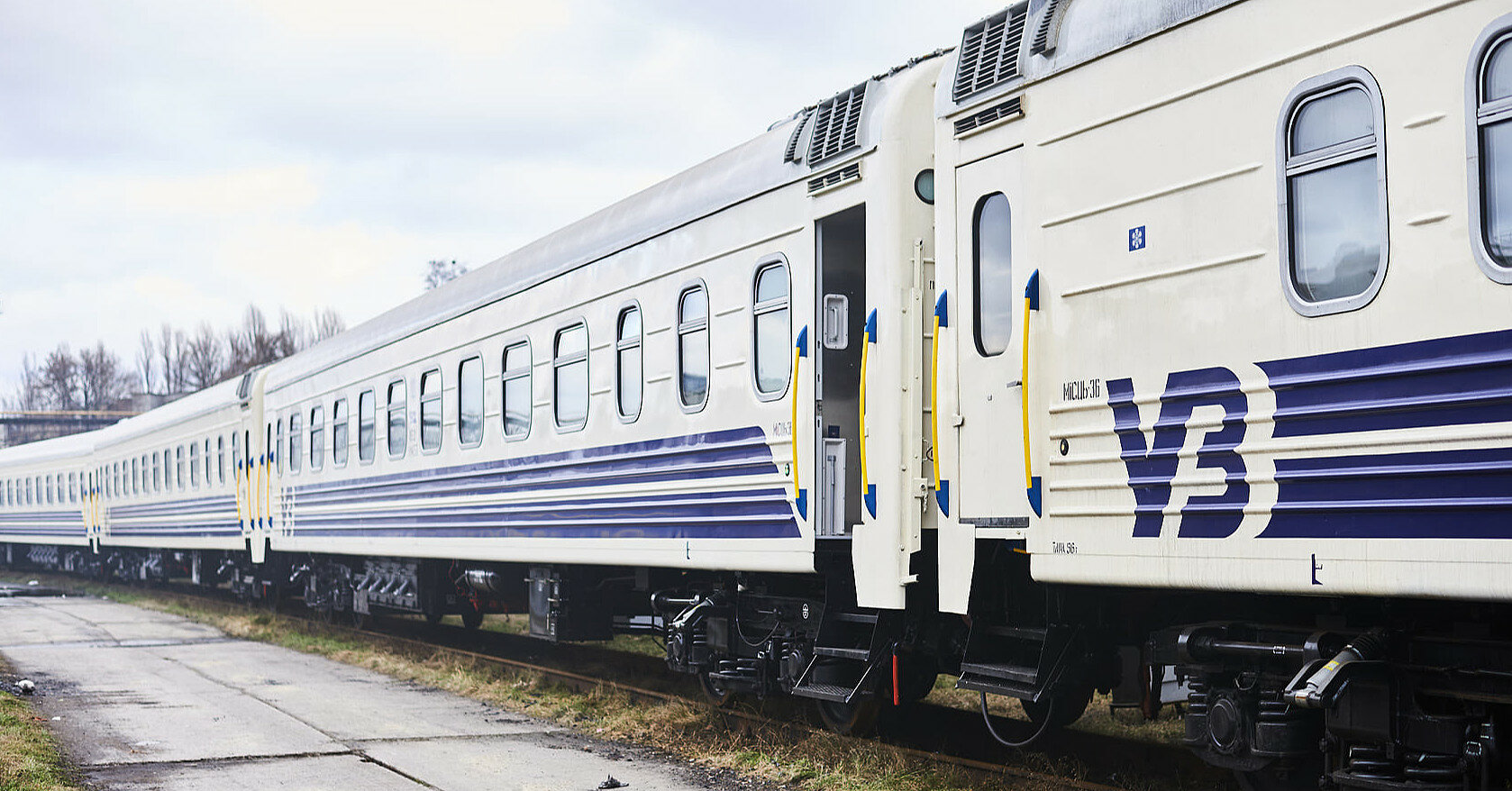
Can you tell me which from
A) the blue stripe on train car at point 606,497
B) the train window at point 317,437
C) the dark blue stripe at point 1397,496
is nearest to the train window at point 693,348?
the blue stripe on train car at point 606,497

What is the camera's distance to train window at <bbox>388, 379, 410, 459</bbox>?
16453 mm

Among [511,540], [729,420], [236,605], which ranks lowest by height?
[236,605]

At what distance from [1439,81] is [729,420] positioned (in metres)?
5.59

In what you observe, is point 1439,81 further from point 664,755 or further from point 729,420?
point 664,755

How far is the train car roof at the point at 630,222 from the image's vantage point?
9562 millimetres

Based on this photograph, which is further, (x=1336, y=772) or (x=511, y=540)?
(x=511, y=540)

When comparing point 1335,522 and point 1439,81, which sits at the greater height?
point 1439,81

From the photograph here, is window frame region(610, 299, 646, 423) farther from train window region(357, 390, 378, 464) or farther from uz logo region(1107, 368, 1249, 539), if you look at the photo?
train window region(357, 390, 378, 464)

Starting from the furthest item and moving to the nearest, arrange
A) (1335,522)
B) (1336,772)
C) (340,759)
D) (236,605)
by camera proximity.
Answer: (236,605)
(340,759)
(1336,772)
(1335,522)

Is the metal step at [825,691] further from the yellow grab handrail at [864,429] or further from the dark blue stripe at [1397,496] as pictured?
the dark blue stripe at [1397,496]

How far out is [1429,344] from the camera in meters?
5.05

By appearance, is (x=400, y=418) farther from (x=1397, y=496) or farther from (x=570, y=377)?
(x=1397, y=496)

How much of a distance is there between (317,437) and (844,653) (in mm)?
12982

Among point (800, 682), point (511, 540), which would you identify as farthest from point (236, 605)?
point (800, 682)
